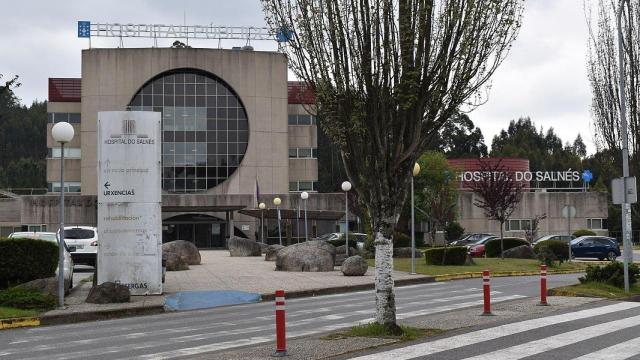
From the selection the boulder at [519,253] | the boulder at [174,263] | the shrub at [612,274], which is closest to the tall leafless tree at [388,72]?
the shrub at [612,274]

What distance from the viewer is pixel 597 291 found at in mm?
18891

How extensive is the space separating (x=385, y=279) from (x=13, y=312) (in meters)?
8.72

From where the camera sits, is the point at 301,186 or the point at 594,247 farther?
the point at 301,186

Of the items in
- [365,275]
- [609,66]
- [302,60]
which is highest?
[609,66]

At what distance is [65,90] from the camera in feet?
247

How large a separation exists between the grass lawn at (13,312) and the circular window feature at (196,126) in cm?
5397

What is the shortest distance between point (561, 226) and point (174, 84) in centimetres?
3918

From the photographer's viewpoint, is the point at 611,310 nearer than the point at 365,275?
Yes

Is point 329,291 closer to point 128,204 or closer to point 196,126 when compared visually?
point 128,204

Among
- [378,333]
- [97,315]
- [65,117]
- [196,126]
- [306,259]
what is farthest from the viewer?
[65,117]

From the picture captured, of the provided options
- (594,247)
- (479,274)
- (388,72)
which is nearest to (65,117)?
(594,247)

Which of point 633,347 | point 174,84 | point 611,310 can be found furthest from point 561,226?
point 633,347

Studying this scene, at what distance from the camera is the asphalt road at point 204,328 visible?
11680 millimetres

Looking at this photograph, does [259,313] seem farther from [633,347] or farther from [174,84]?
[174,84]
